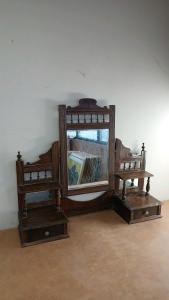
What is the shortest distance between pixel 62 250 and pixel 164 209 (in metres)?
1.30

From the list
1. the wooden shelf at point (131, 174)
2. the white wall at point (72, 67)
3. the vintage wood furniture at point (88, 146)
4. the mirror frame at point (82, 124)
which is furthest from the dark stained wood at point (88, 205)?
the white wall at point (72, 67)

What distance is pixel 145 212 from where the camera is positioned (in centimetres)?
226

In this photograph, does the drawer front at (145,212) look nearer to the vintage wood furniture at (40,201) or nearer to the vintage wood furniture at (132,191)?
the vintage wood furniture at (132,191)

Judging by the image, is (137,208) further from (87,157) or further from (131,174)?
(87,157)

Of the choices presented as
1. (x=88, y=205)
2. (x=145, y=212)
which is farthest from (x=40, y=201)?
(x=145, y=212)

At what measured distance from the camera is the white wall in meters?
1.90

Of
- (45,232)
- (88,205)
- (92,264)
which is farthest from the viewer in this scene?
(88,205)

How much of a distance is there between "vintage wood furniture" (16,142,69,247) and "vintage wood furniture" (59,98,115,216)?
107mm

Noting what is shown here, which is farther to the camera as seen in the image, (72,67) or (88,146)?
(88,146)

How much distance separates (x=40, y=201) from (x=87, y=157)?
61cm

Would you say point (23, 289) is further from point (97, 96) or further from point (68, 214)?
point (97, 96)

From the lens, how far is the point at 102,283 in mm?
1475

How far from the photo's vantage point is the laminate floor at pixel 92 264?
141 cm

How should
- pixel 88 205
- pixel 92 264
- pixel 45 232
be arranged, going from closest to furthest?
pixel 92 264 < pixel 45 232 < pixel 88 205
